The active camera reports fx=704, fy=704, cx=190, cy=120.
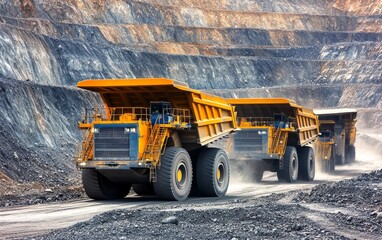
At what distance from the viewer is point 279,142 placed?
2223cm

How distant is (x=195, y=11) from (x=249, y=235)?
70.9 metres

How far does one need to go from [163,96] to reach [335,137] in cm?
1784

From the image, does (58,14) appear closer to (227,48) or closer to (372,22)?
(227,48)

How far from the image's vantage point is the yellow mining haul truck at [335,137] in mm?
28984

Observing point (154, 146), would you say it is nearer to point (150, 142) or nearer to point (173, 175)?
point (150, 142)

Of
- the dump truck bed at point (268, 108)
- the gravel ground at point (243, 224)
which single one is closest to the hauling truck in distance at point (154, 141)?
the gravel ground at point (243, 224)

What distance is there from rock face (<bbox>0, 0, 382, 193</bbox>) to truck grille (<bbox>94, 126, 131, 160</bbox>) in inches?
230

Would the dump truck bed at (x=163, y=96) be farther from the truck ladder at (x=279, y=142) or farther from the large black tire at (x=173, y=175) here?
the truck ladder at (x=279, y=142)

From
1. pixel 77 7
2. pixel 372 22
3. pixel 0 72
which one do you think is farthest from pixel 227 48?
pixel 0 72

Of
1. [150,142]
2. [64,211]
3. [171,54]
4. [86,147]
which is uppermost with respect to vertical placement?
[171,54]

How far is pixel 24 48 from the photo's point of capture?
125 feet

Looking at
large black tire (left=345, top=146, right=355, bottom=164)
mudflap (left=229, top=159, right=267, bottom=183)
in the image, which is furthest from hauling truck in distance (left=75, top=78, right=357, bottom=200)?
large black tire (left=345, top=146, right=355, bottom=164)

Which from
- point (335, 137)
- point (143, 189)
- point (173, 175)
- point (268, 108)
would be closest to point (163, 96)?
point (173, 175)

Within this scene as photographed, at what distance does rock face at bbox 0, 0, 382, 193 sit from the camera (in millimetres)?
27547
